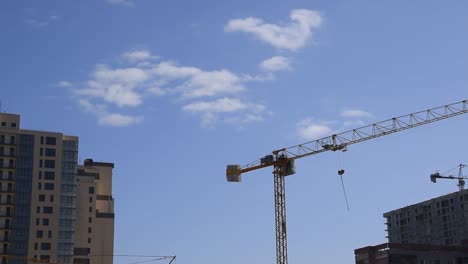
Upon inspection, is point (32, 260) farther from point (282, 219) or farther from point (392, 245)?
point (392, 245)

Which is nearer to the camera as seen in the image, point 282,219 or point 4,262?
point 282,219

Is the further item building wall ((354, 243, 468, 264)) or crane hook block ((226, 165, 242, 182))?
crane hook block ((226, 165, 242, 182))

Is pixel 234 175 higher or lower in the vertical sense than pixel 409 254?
higher

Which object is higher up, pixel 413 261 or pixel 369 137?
pixel 369 137

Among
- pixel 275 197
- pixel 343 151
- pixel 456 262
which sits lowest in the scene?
pixel 456 262

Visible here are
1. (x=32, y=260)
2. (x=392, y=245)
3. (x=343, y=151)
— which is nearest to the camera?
(x=392, y=245)

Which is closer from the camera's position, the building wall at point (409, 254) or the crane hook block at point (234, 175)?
the building wall at point (409, 254)

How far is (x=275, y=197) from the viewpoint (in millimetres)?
176500

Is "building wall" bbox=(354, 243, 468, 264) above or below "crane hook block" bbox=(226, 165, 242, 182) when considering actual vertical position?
below

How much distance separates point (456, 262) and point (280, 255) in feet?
134

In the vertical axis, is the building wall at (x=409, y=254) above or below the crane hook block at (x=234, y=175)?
below

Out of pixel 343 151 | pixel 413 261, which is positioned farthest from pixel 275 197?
pixel 413 261

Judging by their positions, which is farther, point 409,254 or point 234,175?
point 234,175

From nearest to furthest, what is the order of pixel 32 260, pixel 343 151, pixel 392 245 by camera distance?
pixel 392 245, pixel 343 151, pixel 32 260
